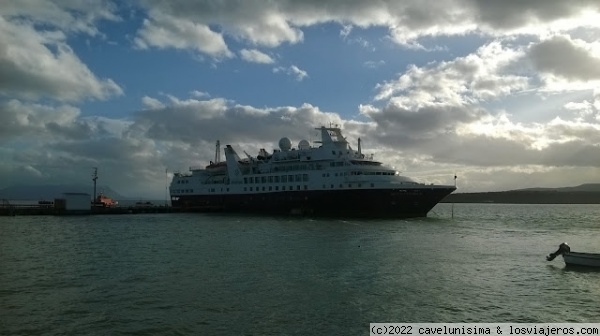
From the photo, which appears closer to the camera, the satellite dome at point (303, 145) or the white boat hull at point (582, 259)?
the white boat hull at point (582, 259)

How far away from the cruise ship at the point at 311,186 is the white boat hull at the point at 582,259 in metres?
40.6

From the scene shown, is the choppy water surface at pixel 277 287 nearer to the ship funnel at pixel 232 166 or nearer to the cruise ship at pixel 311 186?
the cruise ship at pixel 311 186

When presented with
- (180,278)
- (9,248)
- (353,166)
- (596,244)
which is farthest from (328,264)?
(353,166)

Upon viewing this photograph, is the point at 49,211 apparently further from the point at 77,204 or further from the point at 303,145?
the point at 303,145

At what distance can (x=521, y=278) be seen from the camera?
2427 centimetres

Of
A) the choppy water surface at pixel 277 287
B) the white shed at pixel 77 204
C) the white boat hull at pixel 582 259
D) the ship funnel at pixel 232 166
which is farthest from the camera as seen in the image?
the ship funnel at pixel 232 166

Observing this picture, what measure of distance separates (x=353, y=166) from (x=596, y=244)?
37.5m

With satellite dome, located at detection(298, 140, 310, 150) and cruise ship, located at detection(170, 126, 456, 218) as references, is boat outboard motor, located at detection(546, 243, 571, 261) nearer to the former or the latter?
cruise ship, located at detection(170, 126, 456, 218)

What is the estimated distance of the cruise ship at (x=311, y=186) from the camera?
69.8 m

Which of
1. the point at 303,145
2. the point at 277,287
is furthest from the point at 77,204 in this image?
the point at 277,287

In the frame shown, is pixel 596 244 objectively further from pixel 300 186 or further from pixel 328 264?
pixel 300 186

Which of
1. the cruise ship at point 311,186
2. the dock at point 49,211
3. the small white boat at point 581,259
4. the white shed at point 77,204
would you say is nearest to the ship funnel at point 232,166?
the cruise ship at point 311,186

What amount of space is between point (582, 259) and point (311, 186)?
173 feet

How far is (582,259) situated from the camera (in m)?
27.6
